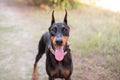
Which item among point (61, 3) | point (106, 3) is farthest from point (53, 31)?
point (106, 3)

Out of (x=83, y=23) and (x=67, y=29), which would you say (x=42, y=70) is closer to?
(x=67, y=29)

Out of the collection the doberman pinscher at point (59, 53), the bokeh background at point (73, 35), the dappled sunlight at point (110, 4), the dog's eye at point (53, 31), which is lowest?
the bokeh background at point (73, 35)

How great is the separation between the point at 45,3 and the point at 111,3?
2.65m

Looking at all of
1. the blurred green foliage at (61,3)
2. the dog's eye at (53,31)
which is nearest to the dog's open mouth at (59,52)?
the dog's eye at (53,31)

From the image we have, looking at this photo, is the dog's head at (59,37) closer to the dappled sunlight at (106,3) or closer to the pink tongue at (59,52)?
the pink tongue at (59,52)

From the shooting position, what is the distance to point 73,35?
856 centimetres

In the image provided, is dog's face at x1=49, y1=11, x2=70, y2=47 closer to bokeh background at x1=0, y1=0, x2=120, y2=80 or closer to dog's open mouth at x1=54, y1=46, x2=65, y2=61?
dog's open mouth at x1=54, y1=46, x2=65, y2=61

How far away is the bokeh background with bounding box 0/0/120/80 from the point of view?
644 cm

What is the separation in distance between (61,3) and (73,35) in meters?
2.73

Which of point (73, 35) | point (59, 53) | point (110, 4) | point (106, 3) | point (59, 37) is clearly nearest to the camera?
point (59, 37)

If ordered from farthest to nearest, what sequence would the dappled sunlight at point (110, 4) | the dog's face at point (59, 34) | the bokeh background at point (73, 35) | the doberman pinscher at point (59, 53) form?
the dappled sunlight at point (110, 4), the bokeh background at point (73, 35), the doberman pinscher at point (59, 53), the dog's face at point (59, 34)

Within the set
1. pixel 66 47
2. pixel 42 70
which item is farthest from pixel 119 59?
pixel 66 47

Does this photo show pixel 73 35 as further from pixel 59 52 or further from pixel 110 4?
pixel 59 52

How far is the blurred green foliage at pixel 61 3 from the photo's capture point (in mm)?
10855
